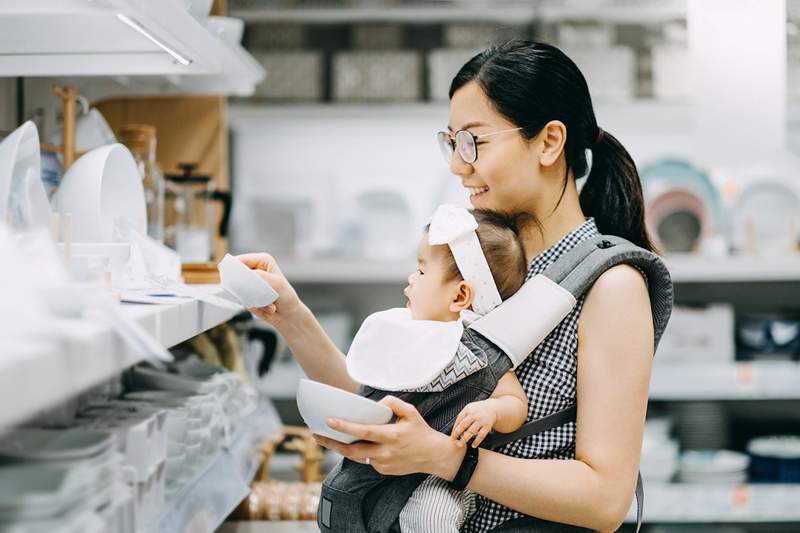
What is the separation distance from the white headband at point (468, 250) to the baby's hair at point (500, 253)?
20 mm

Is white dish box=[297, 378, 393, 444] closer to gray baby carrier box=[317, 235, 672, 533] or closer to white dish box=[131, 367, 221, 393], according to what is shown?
gray baby carrier box=[317, 235, 672, 533]

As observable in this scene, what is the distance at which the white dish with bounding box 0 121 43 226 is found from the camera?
1.27 meters

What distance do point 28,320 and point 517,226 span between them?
0.90 metres

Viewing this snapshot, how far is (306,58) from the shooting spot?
10.3ft

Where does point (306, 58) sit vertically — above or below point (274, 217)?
above

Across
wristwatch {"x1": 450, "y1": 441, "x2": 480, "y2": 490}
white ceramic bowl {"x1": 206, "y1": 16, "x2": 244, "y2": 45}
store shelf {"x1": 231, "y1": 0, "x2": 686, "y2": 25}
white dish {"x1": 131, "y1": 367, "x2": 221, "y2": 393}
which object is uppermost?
store shelf {"x1": 231, "y1": 0, "x2": 686, "y2": 25}

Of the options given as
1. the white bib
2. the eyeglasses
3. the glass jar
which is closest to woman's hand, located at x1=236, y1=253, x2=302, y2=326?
the white bib

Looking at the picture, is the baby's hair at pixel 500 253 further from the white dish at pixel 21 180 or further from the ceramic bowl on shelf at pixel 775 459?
the ceramic bowl on shelf at pixel 775 459

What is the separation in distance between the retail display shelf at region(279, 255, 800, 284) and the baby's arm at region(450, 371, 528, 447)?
5.31 ft

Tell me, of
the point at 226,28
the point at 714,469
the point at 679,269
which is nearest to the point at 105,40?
the point at 226,28

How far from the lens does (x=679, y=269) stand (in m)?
2.94

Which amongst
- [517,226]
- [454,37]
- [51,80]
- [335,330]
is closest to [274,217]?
[335,330]

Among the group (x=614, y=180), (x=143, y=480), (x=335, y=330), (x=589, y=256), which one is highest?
(x=614, y=180)

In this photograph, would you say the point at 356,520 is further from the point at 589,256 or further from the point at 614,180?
the point at 614,180
